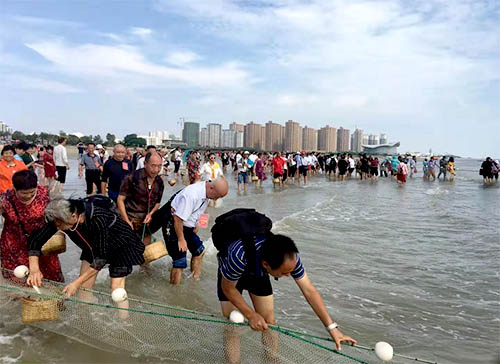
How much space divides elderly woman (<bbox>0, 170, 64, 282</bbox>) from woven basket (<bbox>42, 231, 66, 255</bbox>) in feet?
0.47

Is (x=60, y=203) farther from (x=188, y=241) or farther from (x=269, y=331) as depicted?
(x=188, y=241)

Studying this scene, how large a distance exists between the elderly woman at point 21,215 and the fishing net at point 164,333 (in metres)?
0.27

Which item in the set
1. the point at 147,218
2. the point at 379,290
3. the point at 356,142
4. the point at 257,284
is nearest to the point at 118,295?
the point at 257,284

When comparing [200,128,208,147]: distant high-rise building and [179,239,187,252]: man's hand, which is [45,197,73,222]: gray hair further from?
[200,128,208,147]: distant high-rise building

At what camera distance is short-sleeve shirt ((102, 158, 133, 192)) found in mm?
6634

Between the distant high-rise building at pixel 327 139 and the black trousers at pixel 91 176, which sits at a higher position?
the distant high-rise building at pixel 327 139

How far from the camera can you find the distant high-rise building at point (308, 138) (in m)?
144

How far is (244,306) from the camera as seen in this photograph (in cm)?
294

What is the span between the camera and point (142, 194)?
210 inches

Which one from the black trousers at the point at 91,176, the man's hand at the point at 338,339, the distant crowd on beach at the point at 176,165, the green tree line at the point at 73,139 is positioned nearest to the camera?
the man's hand at the point at 338,339

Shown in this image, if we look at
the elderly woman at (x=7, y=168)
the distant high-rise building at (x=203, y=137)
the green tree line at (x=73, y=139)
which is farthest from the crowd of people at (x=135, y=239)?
the distant high-rise building at (x=203, y=137)

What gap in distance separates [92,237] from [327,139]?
475 feet

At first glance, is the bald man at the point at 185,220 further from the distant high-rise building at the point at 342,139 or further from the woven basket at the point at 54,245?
the distant high-rise building at the point at 342,139

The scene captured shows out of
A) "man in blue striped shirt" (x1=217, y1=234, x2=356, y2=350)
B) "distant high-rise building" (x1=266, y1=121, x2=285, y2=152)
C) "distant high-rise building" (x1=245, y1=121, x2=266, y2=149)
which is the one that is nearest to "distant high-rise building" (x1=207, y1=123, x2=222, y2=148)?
"distant high-rise building" (x1=245, y1=121, x2=266, y2=149)
